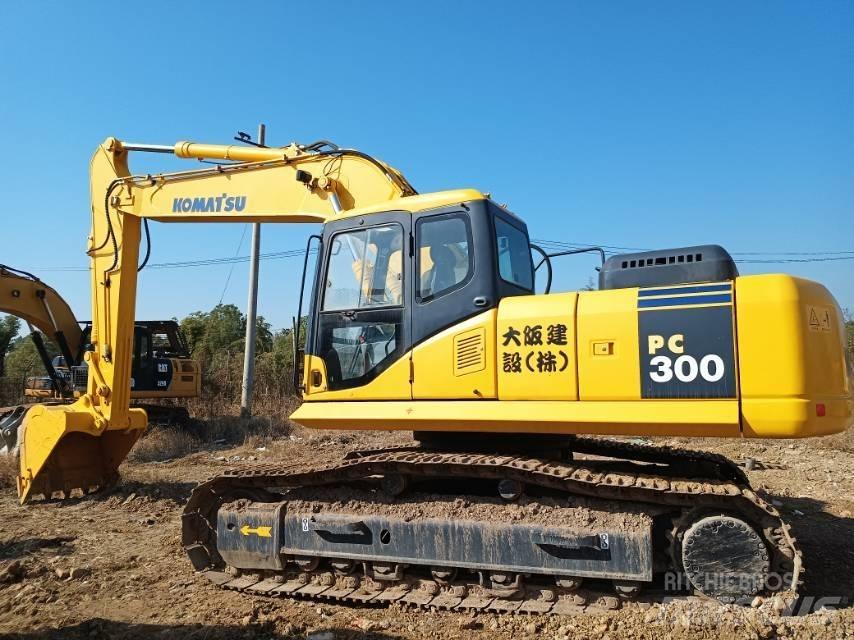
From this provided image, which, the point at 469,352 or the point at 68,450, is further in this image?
the point at 68,450

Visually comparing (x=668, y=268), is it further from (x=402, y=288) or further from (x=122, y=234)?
(x=122, y=234)

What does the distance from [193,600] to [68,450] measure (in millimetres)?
4047

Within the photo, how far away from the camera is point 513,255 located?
5.43 m

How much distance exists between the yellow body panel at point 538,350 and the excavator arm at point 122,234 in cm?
254

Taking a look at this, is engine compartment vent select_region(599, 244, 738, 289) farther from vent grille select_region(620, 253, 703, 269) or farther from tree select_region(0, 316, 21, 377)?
tree select_region(0, 316, 21, 377)

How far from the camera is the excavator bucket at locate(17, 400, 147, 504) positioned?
745 cm

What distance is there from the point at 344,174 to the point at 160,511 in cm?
452

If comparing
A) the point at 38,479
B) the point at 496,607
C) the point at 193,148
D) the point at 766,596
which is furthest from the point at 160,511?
the point at 766,596

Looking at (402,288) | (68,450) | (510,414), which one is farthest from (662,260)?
(68,450)

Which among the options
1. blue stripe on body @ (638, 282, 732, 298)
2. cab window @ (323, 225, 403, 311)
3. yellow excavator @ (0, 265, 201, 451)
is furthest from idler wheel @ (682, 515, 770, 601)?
yellow excavator @ (0, 265, 201, 451)

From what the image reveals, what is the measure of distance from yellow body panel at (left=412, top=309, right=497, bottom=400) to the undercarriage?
478mm

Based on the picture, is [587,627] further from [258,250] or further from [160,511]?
[258,250]

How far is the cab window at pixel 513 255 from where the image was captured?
5.16 m

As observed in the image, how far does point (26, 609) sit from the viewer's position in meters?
4.73
